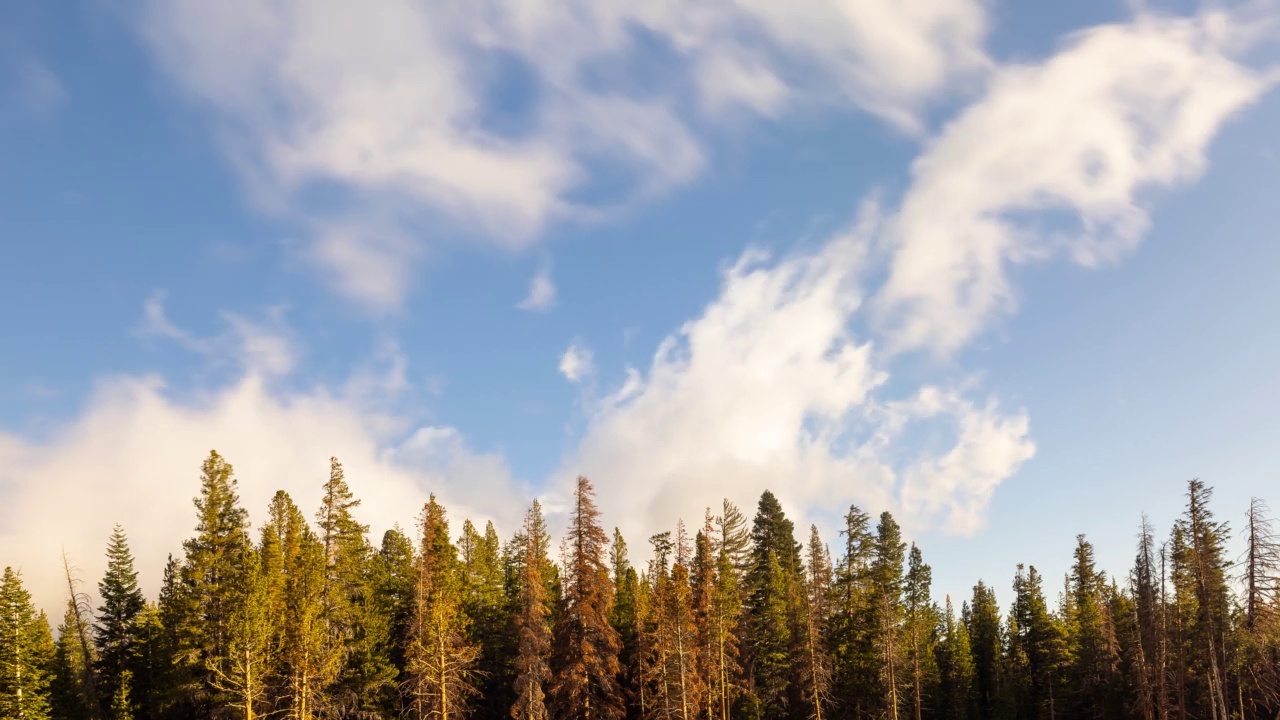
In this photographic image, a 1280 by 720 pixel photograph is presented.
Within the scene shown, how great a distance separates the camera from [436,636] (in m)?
48.6

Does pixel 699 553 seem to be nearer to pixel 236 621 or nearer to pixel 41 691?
pixel 236 621

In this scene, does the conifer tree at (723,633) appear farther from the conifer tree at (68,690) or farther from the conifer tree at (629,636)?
the conifer tree at (68,690)

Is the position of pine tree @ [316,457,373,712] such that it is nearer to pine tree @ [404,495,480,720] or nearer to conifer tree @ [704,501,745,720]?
pine tree @ [404,495,480,720]

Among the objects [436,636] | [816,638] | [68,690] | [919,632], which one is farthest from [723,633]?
[68,690]

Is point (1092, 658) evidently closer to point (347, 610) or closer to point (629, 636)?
point (629, 636)

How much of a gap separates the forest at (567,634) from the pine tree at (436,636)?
20cm

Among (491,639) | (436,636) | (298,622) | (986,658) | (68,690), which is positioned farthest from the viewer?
(986,658)

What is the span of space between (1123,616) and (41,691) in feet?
306

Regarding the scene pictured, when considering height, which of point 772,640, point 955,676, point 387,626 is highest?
point 387,626

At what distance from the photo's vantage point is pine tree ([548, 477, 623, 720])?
55375mm

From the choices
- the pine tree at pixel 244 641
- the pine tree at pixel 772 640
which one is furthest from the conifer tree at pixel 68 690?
the pine tree at pixel 772 640

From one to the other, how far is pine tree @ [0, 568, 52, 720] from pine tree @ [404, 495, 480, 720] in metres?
21.8

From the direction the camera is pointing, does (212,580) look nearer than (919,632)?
Yes

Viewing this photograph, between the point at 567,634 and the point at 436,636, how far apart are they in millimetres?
10915
